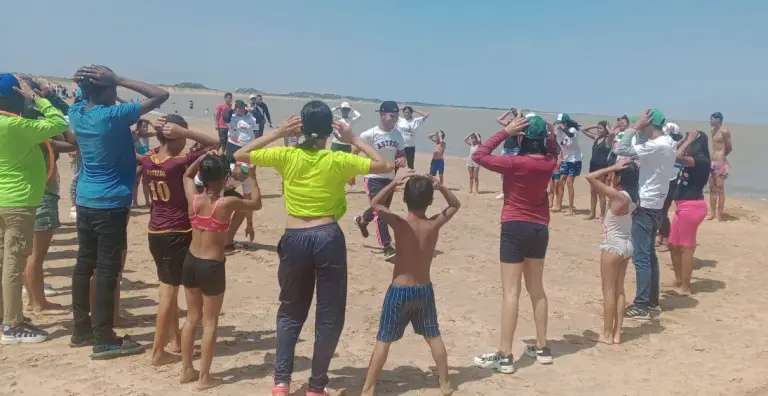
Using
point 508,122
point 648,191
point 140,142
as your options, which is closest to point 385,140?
point 508,122

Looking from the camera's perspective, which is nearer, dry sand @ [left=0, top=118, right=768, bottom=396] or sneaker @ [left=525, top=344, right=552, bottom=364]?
dry sand @ [left=0, top=118, right=768, bottom=396]

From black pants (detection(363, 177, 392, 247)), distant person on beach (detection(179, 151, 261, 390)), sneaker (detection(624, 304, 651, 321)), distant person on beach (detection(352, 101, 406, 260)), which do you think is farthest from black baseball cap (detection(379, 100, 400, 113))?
distant person on beach (detection(179, 151, 261, 390))

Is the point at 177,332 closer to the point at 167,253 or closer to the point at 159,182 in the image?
the point at 167,253

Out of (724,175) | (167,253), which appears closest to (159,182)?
(167,253)

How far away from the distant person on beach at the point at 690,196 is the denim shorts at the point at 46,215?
7.17 meters

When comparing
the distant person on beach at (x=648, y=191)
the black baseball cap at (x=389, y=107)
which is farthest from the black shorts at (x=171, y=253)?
the distant person on beach at (x=648, y=191)

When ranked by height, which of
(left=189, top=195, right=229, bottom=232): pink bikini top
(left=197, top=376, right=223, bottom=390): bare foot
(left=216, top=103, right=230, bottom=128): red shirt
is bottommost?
(left=197, top=376, right=223, bottom=390): bare foot

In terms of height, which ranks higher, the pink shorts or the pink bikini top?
the pink bikini top

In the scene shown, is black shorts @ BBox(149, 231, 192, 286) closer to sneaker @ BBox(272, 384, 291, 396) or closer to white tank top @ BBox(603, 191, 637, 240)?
sneaker @ BBox(272, 384, 291, 396)

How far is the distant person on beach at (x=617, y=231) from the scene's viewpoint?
5.78 meters

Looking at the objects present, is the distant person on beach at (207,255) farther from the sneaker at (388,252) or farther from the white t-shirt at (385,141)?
the sneaker at (388,252)

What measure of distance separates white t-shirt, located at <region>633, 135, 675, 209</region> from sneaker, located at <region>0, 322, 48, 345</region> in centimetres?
612

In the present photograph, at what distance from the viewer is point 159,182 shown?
479cm

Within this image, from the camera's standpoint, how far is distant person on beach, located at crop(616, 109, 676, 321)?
21.3 feet
